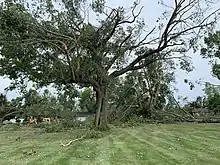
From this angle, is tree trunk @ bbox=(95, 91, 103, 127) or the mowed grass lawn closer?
the mowed grass lawn

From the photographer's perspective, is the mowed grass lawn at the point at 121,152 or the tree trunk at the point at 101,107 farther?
the tree trunk at the point at 101,107

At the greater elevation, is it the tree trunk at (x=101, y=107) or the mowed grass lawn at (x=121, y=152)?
the tree trunk at (x=101, y=107)

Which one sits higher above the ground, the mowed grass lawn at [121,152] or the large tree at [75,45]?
the large tree at [75,45]

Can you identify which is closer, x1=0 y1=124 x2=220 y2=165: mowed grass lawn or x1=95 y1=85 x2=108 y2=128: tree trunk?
x1=0 y1=124 x2=220 y2=165: mowed grass lawn

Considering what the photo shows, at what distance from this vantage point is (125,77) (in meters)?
20.2

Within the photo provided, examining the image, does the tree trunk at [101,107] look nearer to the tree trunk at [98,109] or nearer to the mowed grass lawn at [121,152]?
the tree trunk at [98,109]

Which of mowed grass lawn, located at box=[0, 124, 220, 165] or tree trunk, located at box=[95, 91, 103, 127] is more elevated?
tree trunk, located at box=[95, 91, 103, 127]

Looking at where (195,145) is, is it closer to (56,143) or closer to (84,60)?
(56,143)

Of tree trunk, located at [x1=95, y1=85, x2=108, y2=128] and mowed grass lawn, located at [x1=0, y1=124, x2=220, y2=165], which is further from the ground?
tree trunk, located at [x1=95, y1=85, x2=108, y2=128]

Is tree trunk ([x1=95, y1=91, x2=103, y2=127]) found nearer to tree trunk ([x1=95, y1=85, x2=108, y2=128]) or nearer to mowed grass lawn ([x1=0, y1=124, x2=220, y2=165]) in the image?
tree trunk ([x1=95, y1=85, x2=108, y2=128])

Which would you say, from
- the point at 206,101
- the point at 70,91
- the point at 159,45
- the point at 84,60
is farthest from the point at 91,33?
the point at 206,101

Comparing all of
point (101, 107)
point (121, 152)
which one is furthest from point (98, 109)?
point (121, 152)

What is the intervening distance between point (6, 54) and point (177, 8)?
6.53 meters

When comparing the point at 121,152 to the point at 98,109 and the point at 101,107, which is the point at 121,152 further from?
the point at 101,107
